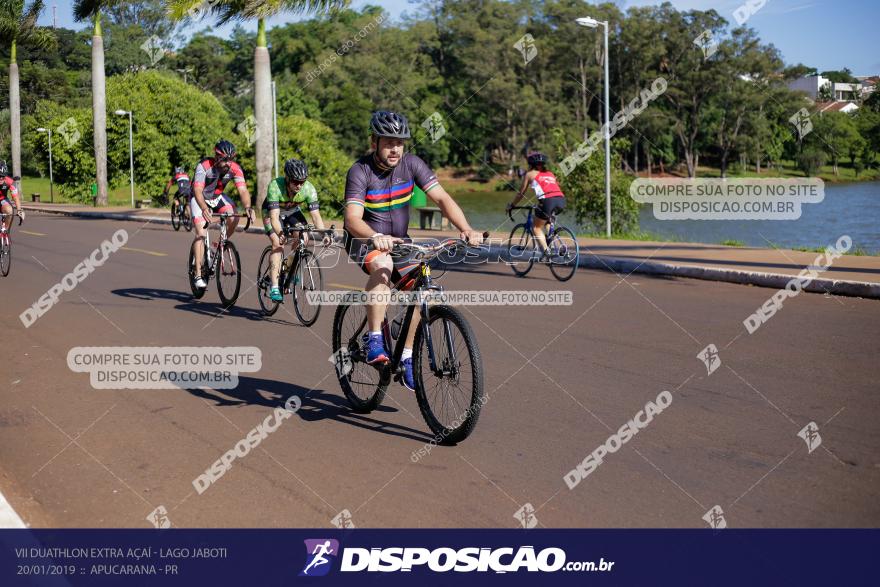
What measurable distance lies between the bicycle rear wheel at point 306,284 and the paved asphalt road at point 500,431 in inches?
10.3

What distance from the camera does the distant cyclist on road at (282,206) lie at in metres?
11.0

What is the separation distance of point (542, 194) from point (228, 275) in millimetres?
5613

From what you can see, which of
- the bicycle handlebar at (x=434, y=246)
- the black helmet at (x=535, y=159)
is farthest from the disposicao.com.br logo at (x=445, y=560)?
the black helmet at (x=535, y=159)

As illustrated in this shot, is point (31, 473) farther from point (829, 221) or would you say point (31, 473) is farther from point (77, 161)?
point (77, 161)

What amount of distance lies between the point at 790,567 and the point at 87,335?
8244mm

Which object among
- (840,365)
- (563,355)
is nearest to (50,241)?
(563,355)

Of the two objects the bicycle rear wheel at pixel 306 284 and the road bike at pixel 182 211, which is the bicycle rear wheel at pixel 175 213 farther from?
the bicycle rear wheel at pixel 306 284

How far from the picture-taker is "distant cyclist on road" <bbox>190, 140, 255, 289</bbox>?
40.5 ft

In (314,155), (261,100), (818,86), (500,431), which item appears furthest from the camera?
(818,86)

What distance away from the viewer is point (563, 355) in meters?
9.09

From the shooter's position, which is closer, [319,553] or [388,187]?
[319,553]

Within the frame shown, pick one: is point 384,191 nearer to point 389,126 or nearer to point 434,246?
point 389,126

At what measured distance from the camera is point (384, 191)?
6625 millimetres

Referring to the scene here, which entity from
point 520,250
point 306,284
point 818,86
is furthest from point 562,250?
point 818,86
